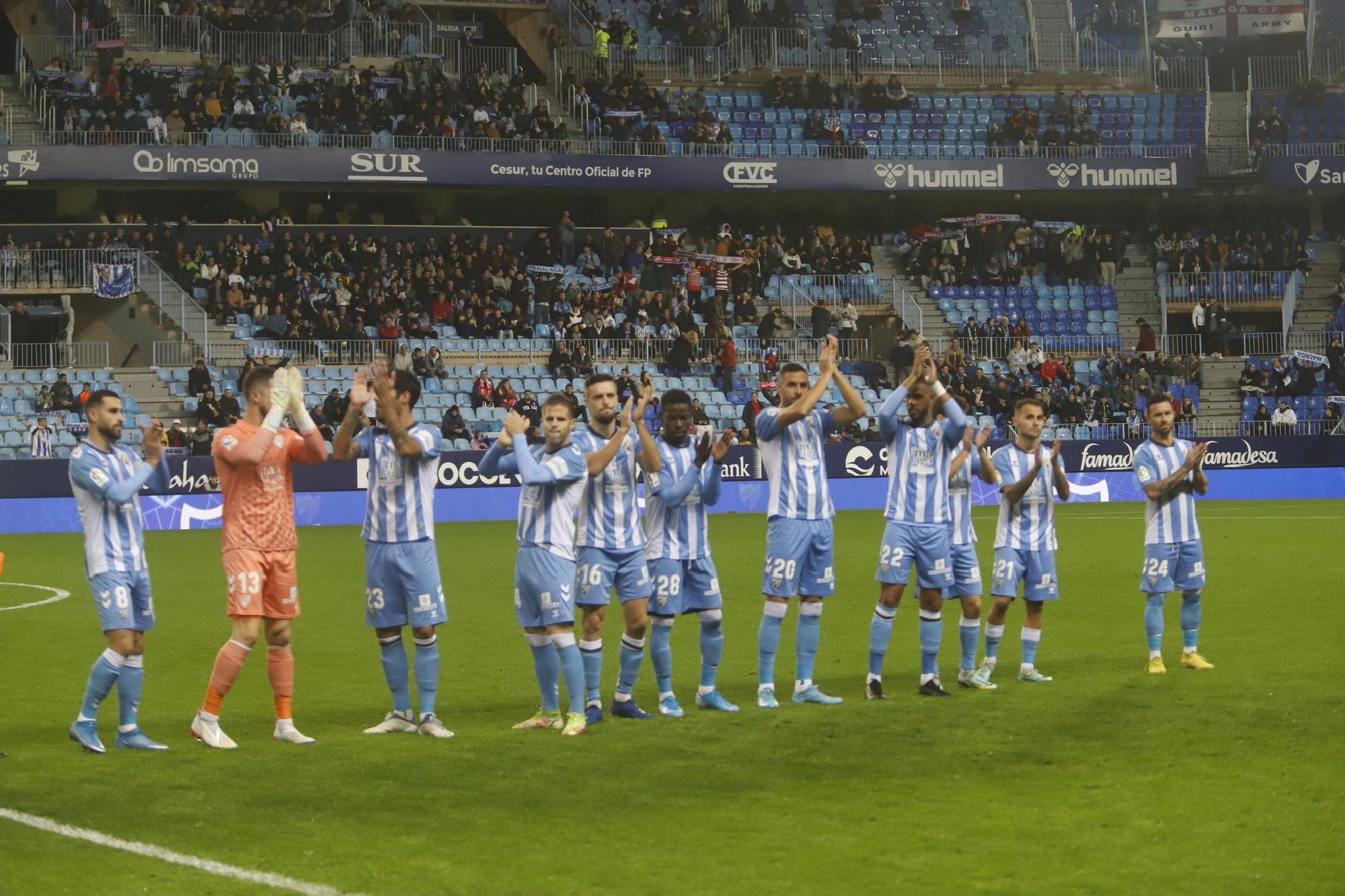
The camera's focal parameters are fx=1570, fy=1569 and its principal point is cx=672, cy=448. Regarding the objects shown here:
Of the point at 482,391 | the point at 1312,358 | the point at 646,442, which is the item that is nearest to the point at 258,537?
the point at 646,442

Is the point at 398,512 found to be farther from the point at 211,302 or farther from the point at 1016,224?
the point at 1016,224

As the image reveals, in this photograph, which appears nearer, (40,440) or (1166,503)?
(1166,503)

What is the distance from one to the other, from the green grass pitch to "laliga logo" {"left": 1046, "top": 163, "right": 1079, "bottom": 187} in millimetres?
30110

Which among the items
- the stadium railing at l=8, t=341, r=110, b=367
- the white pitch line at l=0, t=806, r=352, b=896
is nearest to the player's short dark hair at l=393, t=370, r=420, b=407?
the white pitch line at l=0, t=806, r=352, b=896

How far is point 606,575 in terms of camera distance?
9922mm

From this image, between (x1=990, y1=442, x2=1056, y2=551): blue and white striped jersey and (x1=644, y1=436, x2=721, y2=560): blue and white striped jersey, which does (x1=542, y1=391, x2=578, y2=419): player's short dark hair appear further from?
(x1=990, y1=442, x2=1056, y2=551): blue and white striped jersey

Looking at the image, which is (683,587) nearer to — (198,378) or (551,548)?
(551,548)

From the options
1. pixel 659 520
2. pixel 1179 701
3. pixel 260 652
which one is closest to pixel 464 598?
pixel 260 652

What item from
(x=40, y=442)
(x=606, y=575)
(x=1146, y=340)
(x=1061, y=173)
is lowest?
(x=606, y=575)

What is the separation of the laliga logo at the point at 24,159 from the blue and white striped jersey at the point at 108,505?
30.1m

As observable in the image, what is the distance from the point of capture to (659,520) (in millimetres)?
10289

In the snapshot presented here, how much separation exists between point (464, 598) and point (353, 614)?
5.23ft

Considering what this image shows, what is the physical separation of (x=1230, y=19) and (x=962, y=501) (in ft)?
127

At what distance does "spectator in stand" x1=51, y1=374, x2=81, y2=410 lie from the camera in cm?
3195
